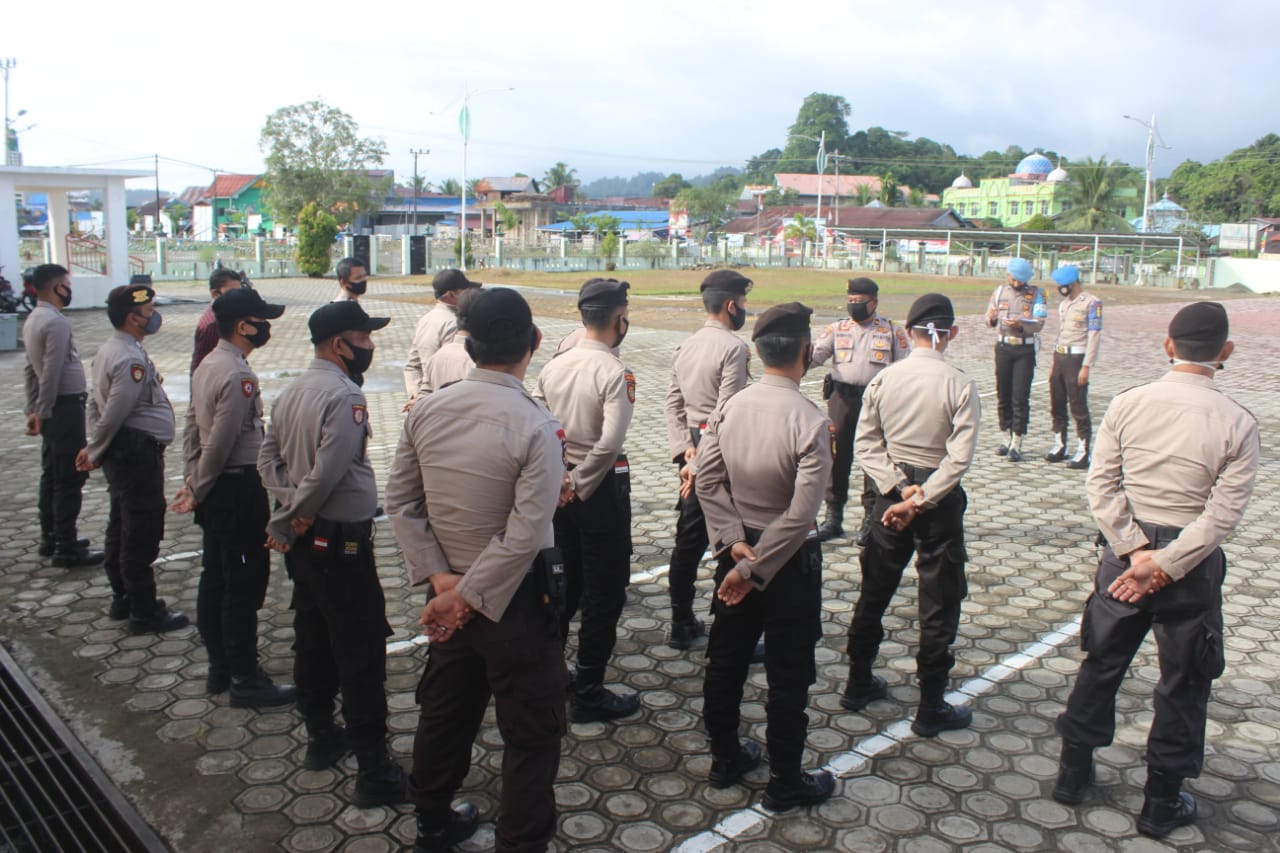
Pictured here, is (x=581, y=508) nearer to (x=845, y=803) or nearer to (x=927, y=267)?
(x=845, y=803)

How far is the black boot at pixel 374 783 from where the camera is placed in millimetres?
3580

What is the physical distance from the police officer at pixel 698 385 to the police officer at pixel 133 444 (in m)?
2.70

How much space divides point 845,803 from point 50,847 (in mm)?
2890

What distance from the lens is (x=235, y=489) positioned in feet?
14.1

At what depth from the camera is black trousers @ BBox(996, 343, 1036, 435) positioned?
9172 mm

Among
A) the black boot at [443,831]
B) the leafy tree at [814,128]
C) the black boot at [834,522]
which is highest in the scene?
the leafy tree at [814,128]

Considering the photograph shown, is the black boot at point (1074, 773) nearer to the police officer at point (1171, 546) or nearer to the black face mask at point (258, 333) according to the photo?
the police officer at point (1171, 546)

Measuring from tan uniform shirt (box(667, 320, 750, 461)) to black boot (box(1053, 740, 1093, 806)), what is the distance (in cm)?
245

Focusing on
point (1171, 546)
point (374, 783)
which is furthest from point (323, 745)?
point (1171, 546)

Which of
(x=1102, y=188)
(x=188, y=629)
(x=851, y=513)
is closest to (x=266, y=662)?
(x=188, y=629)

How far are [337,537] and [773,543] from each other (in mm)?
1597

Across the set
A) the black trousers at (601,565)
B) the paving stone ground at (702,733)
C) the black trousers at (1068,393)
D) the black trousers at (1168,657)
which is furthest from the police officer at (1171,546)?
the black trousers at (1068,393)

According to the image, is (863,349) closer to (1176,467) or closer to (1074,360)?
(1176,467)

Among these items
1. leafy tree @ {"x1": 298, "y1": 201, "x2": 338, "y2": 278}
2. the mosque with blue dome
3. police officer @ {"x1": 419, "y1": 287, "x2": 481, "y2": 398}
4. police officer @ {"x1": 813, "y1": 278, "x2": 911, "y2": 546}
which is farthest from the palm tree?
police officer @ {"x1": 419, "y1": 287, "x2": 481, "y2": 398}
